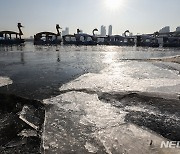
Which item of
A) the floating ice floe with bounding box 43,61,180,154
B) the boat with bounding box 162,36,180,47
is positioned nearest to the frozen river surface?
the floating ice floe with bounding box 43,61,180,154

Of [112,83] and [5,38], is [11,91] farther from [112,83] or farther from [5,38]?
[5,38]

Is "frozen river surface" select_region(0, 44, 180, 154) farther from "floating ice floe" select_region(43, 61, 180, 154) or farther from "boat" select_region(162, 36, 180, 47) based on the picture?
"boat" select_region(162, 36, 180, 47)

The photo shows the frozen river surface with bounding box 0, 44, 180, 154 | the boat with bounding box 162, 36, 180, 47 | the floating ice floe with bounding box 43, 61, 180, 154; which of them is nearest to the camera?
the floating ice floe with bounding box 43, 61, 180, 154

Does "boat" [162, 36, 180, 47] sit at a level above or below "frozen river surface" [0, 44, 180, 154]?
above

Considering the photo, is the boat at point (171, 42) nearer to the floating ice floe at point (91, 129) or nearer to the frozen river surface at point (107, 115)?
the frozen river surface at point (107, 115)

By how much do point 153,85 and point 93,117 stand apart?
13.3 feet

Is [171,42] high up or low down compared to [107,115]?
up

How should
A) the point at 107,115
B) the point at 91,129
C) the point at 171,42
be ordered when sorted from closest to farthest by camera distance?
the point at 91,129 → the point at 107,115 → the point at 171,42

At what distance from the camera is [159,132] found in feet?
12.9

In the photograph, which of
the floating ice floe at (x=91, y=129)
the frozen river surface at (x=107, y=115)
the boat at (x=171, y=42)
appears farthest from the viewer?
the boat at (x=171, y=42)

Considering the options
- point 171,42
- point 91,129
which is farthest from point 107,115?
point 171,42

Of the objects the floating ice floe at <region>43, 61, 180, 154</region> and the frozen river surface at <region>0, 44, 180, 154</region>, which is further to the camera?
the frozen river surface at <region>0, 44, 180, 154</region>

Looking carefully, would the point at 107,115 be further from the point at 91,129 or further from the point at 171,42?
the point at 171,42

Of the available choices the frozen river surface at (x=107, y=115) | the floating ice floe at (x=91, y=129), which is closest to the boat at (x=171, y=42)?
the frozen river surface at (x=107, y=115)
